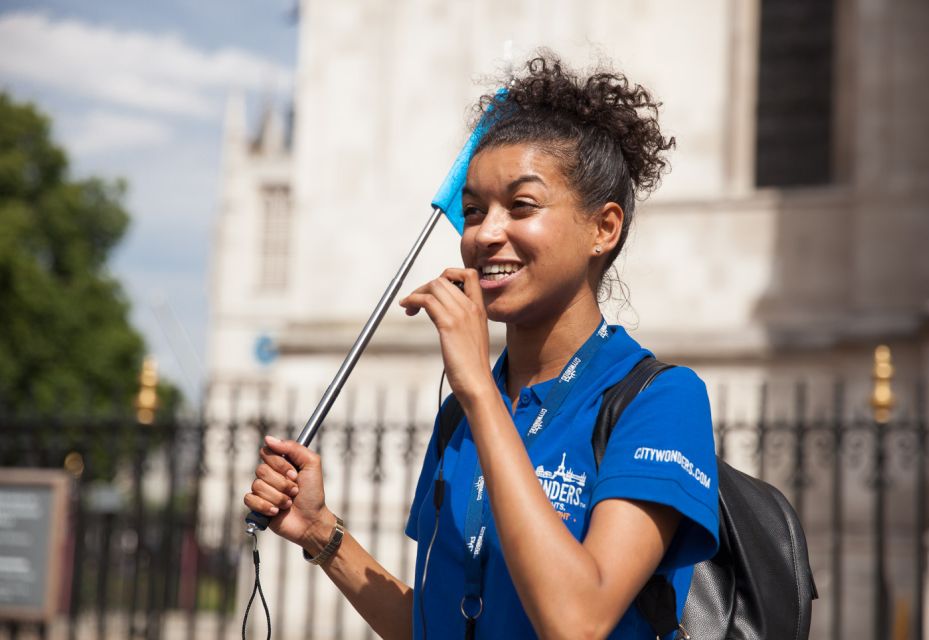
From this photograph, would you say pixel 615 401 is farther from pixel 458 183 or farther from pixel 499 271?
pixel 458 183

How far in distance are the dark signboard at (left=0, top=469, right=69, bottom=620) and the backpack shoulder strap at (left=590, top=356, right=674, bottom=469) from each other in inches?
322

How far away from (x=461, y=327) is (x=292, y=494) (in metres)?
0.52

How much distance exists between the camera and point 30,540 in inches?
371

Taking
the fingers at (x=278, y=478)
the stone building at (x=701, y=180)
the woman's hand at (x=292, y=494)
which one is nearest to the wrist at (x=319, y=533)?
the woman's hand at (x=292, y=494)

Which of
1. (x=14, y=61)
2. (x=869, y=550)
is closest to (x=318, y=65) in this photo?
(x=869, y=550)

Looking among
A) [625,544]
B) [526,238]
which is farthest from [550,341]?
[625,544]

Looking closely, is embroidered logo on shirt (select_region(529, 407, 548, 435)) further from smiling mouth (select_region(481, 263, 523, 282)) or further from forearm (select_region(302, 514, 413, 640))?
forearm (select_region(302, 514, 413, 640))

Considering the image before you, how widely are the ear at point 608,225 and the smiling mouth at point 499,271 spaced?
16 centimetres

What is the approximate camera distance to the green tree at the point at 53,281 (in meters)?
31.0

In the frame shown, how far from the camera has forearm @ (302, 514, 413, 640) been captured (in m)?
2.34

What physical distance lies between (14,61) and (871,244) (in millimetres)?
27738

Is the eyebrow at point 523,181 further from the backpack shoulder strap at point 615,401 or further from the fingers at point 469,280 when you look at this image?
the backpack shoulder strap at point 615,401

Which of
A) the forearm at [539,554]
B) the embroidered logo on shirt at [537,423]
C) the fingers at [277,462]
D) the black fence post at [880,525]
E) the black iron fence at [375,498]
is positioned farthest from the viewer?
the black iron fence at [375,498]

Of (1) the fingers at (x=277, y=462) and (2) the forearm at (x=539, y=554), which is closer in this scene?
(2) the forearm at (x=539, y=554)
